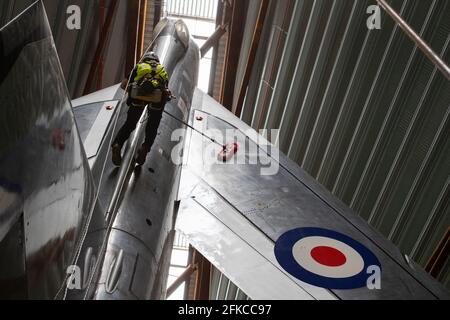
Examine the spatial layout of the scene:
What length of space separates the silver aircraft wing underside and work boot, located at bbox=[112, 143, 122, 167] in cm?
97

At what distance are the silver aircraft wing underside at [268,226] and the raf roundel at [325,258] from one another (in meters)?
0.01

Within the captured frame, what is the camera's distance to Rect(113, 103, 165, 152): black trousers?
742 cm

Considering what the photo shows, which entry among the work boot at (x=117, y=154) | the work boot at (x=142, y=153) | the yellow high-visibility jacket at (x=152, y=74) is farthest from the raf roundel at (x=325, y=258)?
the yellow high-visibility jacket at (x=152, y=74)

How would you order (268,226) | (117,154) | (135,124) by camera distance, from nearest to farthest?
(117,154) < (135,124) < (268,226)

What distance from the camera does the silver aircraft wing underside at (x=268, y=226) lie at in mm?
7074

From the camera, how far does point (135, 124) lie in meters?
7.45

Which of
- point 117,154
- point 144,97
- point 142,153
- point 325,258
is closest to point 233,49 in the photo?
point 142,153

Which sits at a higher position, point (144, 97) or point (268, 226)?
point (144, 97)

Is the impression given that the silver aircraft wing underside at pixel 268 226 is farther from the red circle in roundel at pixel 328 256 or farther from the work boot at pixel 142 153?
the work boot at pixel 142 153

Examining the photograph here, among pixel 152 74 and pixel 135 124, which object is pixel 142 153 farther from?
pixel 152 74

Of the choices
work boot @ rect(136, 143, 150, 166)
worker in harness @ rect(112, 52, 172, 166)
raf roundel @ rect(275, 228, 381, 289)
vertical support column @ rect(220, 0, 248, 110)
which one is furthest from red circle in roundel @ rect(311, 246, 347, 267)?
vertical support column @ rect(220, 0, 248, 110)

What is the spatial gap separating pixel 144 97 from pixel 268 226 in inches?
79.7

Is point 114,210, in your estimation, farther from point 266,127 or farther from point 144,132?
point 266,127

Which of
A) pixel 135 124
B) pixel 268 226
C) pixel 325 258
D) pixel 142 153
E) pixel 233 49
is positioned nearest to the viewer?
pixel 135 124
